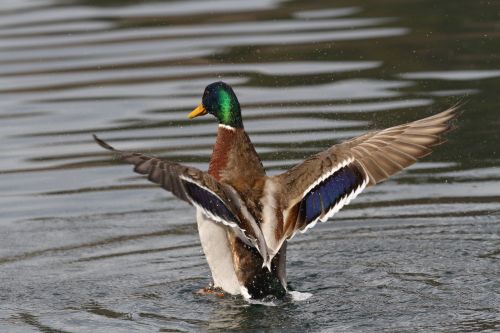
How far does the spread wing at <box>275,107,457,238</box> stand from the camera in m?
7.20

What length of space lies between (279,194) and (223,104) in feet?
2.93

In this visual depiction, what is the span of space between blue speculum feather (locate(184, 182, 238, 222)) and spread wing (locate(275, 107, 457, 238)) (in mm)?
461

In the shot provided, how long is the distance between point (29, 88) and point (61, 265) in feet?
15.7

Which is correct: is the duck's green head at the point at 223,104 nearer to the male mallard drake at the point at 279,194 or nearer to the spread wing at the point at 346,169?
the male mallard drake at the point at 279,194

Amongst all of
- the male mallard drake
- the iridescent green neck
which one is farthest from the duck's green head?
the male mallard drake

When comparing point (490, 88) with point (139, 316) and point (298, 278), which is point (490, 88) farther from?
point (139, 316)

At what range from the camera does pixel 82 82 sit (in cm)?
1262

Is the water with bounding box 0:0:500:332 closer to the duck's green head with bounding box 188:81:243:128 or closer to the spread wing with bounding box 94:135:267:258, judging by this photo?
the spread wing with bounding box 94:135:267:258

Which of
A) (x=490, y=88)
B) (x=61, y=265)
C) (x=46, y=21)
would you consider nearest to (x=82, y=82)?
(x=46, y=21)

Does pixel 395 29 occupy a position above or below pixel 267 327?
above

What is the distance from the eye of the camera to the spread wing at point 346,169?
720 centimetres

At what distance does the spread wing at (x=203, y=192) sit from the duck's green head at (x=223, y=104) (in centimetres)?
75

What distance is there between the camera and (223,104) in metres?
A: 7.87

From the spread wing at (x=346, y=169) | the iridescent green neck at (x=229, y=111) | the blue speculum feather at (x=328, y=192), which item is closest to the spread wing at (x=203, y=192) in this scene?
the spread wing at (x=346, y=169)
